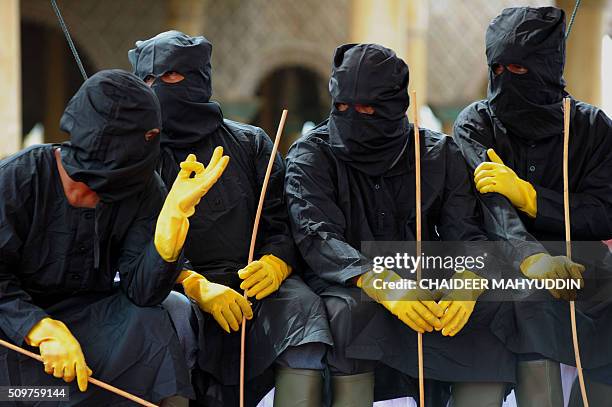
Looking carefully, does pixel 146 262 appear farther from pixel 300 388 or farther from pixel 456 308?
pixel 456 308

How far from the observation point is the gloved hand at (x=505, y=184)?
503 cm

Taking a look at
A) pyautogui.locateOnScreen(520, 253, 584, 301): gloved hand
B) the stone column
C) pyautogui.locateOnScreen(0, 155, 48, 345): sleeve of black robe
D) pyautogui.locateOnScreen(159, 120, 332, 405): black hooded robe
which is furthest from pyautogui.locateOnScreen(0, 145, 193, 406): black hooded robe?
the stone column

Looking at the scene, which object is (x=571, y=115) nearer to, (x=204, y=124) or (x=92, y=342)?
(x=204, y=124)

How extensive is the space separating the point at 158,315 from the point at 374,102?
4.34 feet

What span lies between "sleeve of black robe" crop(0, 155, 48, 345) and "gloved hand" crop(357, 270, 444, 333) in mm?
1320

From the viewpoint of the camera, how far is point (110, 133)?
4.30 m

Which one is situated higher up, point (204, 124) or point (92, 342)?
point (204, 124)

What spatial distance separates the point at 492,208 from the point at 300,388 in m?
1.24

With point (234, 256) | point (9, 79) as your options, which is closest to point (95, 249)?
point (234, 256)

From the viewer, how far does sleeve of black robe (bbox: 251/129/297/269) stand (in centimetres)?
503

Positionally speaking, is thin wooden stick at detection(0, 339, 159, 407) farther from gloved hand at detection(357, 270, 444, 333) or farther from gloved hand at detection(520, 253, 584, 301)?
gloved hand at detection(520, 253, 584, 301)

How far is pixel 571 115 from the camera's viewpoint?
5.42m

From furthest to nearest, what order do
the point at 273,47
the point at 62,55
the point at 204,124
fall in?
1. the point at 62,55
2. the point at 273,47
3. the point at 204,124

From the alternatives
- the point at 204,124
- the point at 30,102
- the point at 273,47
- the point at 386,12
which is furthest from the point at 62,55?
the point at 204,124
